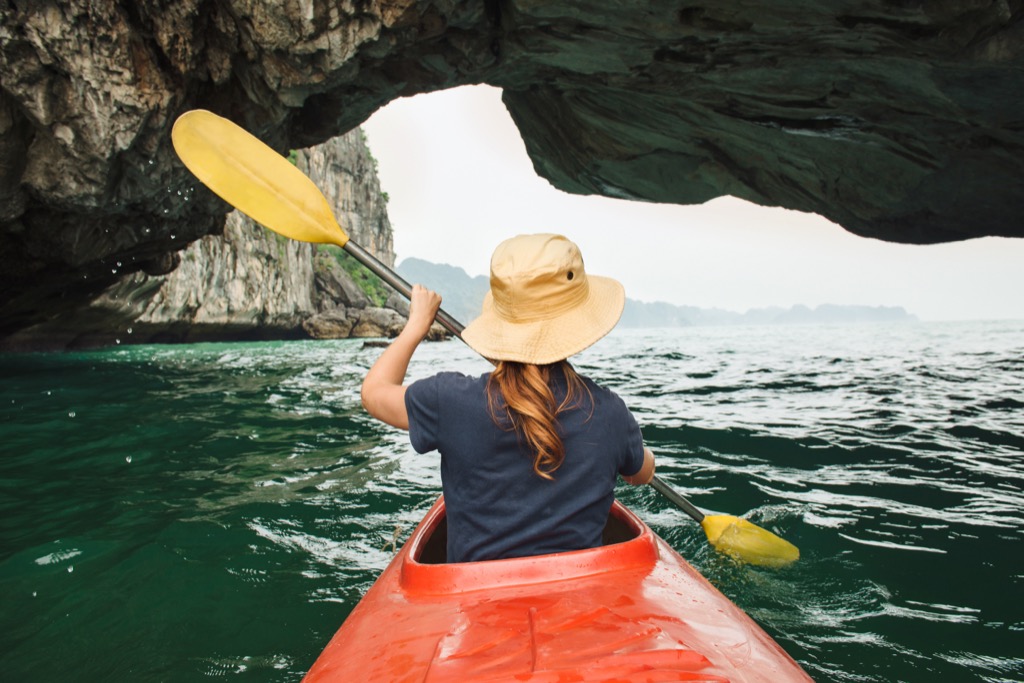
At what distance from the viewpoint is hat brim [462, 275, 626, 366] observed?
62.0 inches

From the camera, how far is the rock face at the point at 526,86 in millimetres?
6016

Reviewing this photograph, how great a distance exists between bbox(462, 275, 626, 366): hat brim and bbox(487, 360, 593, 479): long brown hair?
0.14ft

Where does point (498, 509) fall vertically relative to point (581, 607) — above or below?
above

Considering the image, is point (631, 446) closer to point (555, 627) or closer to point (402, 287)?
point (555, 627)

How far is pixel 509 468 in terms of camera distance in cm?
159

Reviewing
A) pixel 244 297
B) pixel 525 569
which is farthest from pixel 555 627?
pixel 244 297

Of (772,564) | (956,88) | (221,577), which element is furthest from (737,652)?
(956,88)

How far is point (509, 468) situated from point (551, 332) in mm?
364

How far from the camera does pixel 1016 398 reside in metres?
8.05

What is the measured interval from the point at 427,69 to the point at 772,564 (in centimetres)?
675

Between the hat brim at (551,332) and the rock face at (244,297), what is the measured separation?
1372cm

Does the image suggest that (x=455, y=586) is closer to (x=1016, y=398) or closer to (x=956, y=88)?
(x=956, y=88)

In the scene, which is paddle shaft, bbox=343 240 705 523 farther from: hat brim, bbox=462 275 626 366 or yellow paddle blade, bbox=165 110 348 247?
hat brim, bbox=462 275 626 366

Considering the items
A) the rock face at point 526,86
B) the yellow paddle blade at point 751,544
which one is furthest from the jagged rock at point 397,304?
the yellow paddle blade at point 751,544
